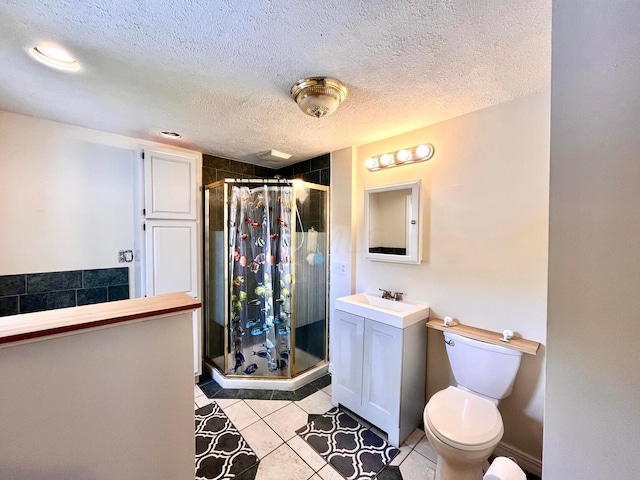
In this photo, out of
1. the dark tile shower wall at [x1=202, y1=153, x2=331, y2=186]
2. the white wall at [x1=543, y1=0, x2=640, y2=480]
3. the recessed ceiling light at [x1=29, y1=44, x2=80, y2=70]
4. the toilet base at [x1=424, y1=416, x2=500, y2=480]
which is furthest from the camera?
the dark tile shower wall at [x1=202, y1=153, x2=331, y2=186]

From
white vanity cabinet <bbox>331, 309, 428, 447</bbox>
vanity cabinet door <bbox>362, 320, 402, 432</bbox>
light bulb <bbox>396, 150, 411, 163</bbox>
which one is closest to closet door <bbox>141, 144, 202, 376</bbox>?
white vanity cabinet <bbox>331, 309, 428, 447</bbox>

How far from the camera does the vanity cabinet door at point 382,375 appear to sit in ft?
5.64

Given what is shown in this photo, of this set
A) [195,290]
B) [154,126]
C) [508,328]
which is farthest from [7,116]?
[508,328]

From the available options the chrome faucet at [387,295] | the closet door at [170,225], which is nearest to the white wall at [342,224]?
the chrome faucet at [387,295]

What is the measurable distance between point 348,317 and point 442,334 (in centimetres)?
71

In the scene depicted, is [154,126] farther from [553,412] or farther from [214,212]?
[553,412]

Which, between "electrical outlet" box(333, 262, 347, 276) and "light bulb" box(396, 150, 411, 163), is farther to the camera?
"electrical outlet" box(333, 262, 347, 276)

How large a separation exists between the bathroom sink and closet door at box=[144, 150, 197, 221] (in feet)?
5.44

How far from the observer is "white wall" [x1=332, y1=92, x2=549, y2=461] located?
59.2 inches

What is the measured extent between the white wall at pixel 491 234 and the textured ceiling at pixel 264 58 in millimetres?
199

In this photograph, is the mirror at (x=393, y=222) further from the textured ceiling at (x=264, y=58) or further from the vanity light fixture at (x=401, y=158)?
the textured ceiling at (x=264, y=58)

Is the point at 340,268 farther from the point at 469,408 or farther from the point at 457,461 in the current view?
the point at 457,461

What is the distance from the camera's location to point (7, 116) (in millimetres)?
1690

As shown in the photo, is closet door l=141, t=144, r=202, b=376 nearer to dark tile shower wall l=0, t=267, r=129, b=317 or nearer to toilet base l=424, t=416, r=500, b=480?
dark tile shower wall l=0, t=267, r=129, b=317
